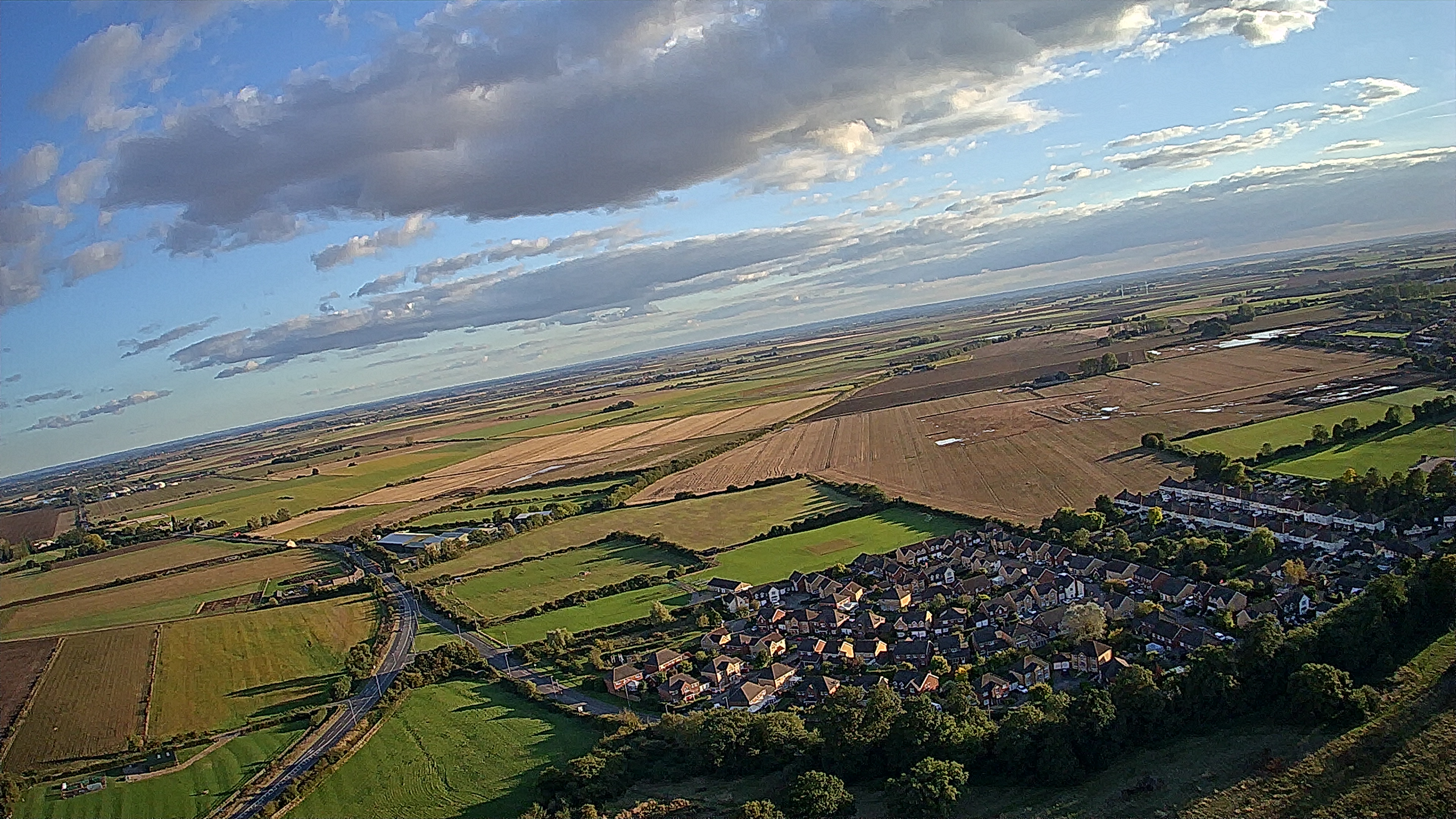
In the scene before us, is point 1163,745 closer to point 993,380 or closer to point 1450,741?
point 1450,741

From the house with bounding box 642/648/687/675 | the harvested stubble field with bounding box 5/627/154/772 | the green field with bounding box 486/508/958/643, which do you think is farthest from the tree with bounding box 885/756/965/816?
the harvested stubble field with bounding box 5/627/154/772

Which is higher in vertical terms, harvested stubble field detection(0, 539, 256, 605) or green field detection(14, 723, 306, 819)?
harvested stubble field detection(0, 539, 256, 605)

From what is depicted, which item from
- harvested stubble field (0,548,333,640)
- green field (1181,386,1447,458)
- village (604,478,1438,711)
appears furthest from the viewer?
harvested stubble field (0,548,333,640)

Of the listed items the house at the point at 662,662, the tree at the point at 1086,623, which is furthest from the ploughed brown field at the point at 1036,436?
the house at the point at 662,662

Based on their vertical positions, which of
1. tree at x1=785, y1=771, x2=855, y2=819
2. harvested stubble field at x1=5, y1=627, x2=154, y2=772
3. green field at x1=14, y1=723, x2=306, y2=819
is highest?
harvested stubble field at x1=5, y1=627, x2=154, y2=772

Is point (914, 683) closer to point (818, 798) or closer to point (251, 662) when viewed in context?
point (818, 798)

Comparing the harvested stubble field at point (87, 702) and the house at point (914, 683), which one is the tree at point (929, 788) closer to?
the house at point (914, 683)

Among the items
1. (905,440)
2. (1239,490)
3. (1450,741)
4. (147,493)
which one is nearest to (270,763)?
(1450,741)

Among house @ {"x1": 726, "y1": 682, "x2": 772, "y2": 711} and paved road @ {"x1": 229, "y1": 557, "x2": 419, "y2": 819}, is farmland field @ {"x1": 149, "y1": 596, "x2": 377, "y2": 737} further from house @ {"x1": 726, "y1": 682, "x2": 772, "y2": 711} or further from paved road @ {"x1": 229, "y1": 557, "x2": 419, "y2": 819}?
house @ {"x1": 726, "y1": 682, "x2": 772, "y2": 711}
